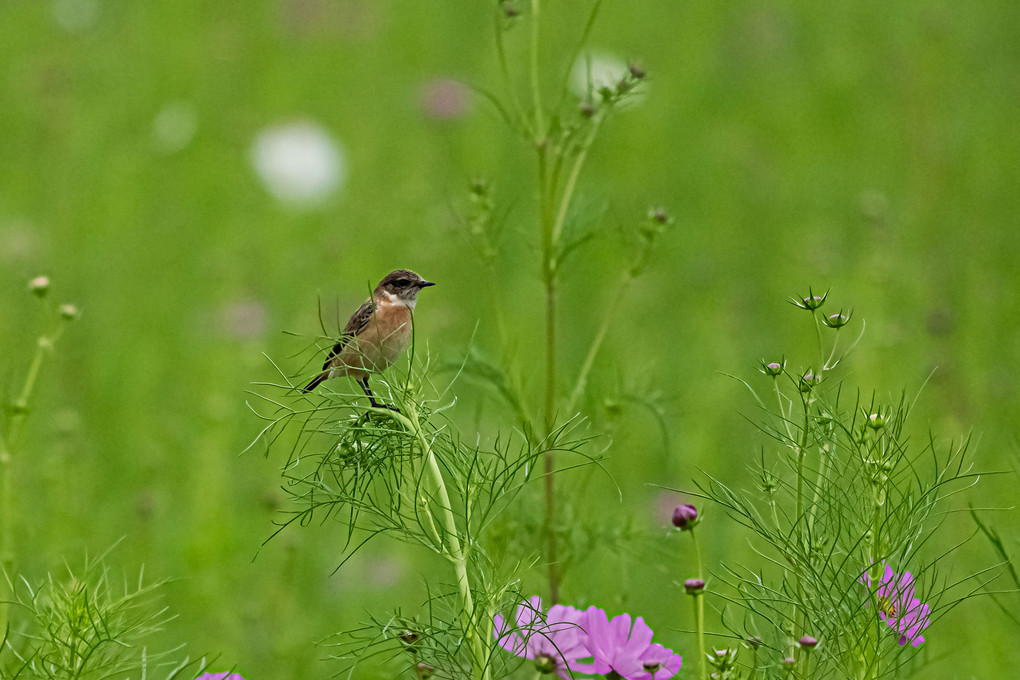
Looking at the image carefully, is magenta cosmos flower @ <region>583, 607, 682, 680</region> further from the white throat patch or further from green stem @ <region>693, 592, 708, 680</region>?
the white throat patch

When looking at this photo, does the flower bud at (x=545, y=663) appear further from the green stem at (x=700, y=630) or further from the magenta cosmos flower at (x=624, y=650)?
the green stem at (x=700, y=630)

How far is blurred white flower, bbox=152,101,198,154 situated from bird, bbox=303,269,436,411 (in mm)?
4684

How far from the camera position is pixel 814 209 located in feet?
21.5

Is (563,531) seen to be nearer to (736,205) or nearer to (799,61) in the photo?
(736,205)

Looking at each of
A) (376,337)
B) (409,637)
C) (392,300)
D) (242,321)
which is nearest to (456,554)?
(409,637)

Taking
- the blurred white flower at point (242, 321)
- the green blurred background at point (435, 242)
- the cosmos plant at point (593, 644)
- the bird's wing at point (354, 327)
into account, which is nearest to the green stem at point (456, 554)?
the cosmos plant at point (593, 644)

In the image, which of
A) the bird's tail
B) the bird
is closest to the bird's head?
the bird

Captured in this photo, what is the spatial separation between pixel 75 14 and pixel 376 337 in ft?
21.7

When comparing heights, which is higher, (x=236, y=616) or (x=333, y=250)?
(x=333, y=250)

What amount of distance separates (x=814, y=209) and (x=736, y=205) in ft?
1.36

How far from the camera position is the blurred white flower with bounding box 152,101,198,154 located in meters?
6.73

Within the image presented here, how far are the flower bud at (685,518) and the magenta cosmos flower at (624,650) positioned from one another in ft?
0.50

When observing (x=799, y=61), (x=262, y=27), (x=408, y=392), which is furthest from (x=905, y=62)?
(x=408, y=392)

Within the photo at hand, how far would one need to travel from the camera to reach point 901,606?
172 centimetres
